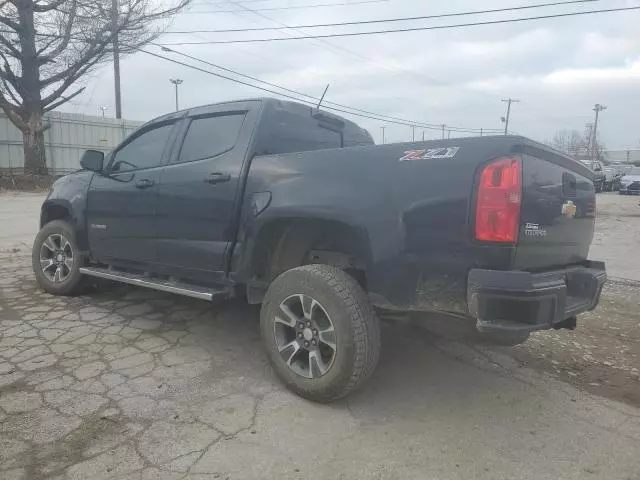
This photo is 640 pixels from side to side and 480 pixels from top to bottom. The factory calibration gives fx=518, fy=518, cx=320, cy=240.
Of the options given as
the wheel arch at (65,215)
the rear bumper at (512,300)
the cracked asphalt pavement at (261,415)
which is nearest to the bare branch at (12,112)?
the wheel arch at (65,215)

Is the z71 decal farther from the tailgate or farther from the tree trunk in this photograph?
the tree trunk

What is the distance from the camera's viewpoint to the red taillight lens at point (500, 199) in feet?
8.68

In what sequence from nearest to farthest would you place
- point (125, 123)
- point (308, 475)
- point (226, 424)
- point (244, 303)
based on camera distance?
point (308, 475) < point (226, 424) < point (244, 303) < point (125, 123)

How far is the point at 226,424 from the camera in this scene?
298cm

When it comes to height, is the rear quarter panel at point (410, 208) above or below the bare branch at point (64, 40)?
below

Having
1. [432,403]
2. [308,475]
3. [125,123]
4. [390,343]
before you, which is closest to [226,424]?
[308,475]

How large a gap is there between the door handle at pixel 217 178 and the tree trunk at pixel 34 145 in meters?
21.0

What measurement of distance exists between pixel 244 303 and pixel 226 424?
7.91 feet

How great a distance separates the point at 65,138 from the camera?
965 inches

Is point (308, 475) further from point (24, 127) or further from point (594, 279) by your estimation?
point (24, 127)

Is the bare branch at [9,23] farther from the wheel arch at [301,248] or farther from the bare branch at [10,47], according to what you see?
the wheel arch at [301,248]

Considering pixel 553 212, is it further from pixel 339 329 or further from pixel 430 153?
pixel 339 329

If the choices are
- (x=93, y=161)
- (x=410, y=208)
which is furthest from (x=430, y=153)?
(x=93, y=161)

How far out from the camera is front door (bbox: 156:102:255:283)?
3836mm
